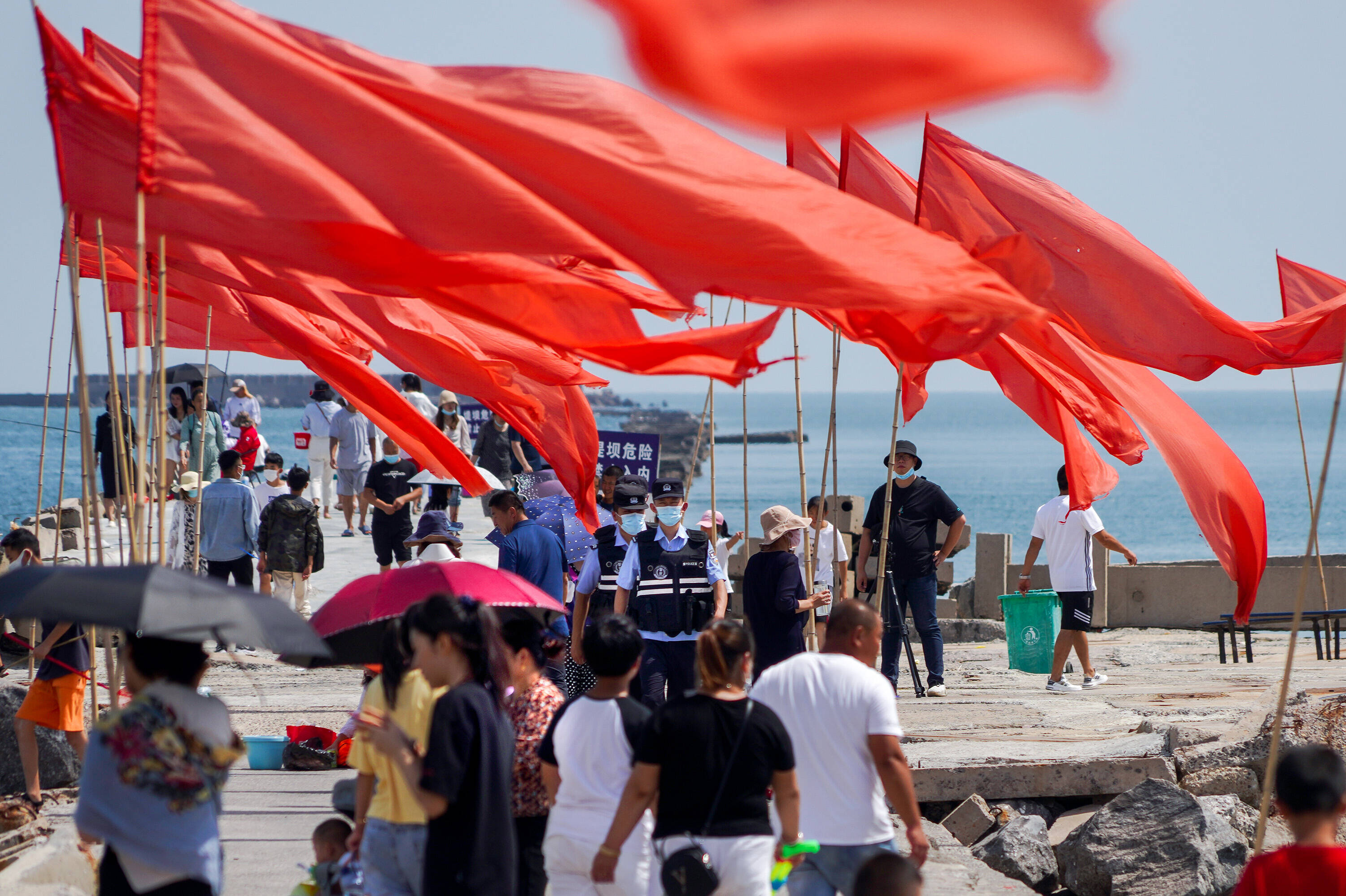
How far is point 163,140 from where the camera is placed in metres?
4.66

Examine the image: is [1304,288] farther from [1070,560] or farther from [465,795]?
[465,795]

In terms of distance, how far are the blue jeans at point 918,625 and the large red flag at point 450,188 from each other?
509 cm

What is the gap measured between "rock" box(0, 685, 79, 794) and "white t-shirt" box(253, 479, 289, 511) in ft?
14.7

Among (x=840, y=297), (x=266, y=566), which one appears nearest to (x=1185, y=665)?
(x=266, y=566)

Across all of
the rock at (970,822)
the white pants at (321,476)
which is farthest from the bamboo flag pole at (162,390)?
the white pants at (321,476)

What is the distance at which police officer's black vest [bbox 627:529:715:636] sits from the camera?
752 centimetres

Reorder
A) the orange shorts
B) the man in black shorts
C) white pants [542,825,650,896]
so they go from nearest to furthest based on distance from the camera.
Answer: white pants [542,825,650,896]
the orange shorts
the man in black shorts

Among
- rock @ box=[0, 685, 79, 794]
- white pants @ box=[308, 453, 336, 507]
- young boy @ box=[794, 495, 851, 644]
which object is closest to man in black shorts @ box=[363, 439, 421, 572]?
young boy @ box=[794, 495, 851, 644]

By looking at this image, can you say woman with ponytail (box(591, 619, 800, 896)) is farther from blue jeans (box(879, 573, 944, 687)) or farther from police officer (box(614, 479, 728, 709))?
blue jeans (box(879, 573, 944, 687))

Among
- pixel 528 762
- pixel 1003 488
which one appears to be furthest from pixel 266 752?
pixel 1003 488

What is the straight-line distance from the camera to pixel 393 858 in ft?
14.1

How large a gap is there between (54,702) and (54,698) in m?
0.02

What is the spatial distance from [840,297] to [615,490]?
3.82 m

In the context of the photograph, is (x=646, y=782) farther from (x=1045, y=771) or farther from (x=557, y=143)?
(x=1045, y=771)
